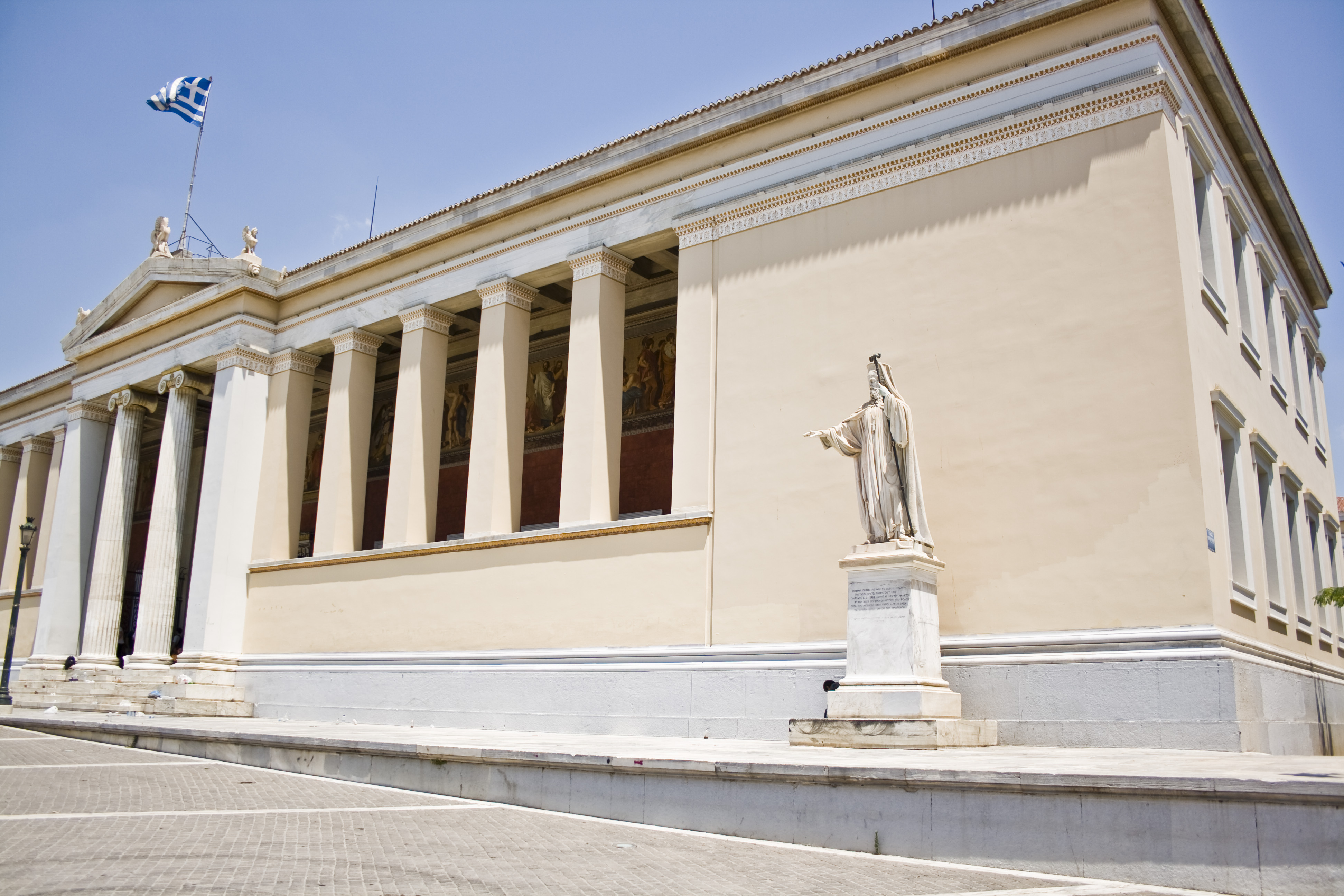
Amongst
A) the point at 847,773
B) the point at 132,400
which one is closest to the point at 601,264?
the point at 847,773

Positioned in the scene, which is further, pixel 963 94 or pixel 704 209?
pixel 704 209

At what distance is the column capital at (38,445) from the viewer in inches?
1161

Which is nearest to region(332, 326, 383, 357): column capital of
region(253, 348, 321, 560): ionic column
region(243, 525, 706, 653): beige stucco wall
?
region(253, 348, 321, 560): ionic column

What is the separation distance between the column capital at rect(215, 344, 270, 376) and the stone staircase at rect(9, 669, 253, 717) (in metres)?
6.34

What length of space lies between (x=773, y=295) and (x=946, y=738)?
7229mm

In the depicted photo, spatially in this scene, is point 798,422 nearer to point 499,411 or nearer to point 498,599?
point 498,599

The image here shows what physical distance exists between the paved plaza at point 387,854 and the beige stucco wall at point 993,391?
563 centimetres

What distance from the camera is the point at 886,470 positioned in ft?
38.1

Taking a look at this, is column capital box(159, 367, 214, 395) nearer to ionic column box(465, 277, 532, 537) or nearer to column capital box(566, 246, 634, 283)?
ionic column box(465, 277, 532, 537)

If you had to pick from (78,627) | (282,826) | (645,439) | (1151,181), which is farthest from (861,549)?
(78,627)

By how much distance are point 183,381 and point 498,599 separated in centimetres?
1081

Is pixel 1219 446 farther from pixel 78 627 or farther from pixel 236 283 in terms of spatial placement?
pixel 78 627

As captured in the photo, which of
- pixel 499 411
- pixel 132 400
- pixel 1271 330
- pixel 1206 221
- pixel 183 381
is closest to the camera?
pixel 1206 221

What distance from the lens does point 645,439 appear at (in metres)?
20.5
